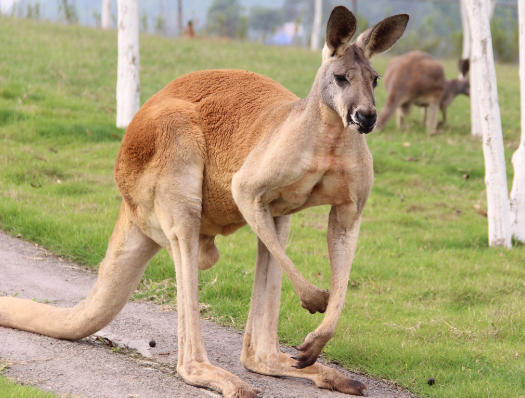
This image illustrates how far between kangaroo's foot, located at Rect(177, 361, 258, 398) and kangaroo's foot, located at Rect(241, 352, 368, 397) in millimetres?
261

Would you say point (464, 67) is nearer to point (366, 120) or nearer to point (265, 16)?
point (366, 120)

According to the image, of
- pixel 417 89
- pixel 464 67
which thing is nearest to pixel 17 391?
pixel 417 89

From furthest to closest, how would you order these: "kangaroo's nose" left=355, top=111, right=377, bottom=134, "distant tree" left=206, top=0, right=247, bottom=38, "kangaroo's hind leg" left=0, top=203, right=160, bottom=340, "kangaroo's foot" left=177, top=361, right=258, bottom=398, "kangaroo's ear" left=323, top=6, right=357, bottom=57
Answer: "distant tree" left=206, top=0, right=247, bottom=38 → "kangaroo's hind leg" left=0, top=203, right=160, bottom=340 → "kangaroo's foot" left=177, top=361, right=258, bottom=398 → "kangaroo's ear" left=323, top=6, right=357, bottom=57 → "kangaroo's nose" left=355, top=111, right=377, bottom=134

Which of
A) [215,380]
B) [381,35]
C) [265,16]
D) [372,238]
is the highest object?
[265,16]

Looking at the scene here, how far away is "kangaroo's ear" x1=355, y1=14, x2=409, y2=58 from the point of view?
8.77ft

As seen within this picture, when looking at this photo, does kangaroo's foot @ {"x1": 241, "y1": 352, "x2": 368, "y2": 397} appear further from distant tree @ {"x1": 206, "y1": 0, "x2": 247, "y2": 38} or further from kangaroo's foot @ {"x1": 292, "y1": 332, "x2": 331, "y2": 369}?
distant tree @ {"x1": 206, "y1": 0, "x2": 247, "y2": 38}

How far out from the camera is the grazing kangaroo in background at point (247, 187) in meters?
2.73

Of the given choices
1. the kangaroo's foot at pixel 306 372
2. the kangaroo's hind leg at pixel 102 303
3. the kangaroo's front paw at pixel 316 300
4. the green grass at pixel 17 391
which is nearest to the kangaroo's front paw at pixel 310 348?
the kangaroo's front paw at pixel 316 300

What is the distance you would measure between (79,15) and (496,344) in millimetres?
16597

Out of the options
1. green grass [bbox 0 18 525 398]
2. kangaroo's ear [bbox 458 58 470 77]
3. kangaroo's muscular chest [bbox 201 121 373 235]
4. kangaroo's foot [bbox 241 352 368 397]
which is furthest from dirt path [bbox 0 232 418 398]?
kangaroo's ear [bbox 458 58 470 77]

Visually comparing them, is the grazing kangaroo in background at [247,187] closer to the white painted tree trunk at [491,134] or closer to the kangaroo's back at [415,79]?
the white painted tree trunk at [491,134]

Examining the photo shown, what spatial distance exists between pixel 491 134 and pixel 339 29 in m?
3.59

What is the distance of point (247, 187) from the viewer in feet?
9.57

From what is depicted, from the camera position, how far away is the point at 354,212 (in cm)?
293
